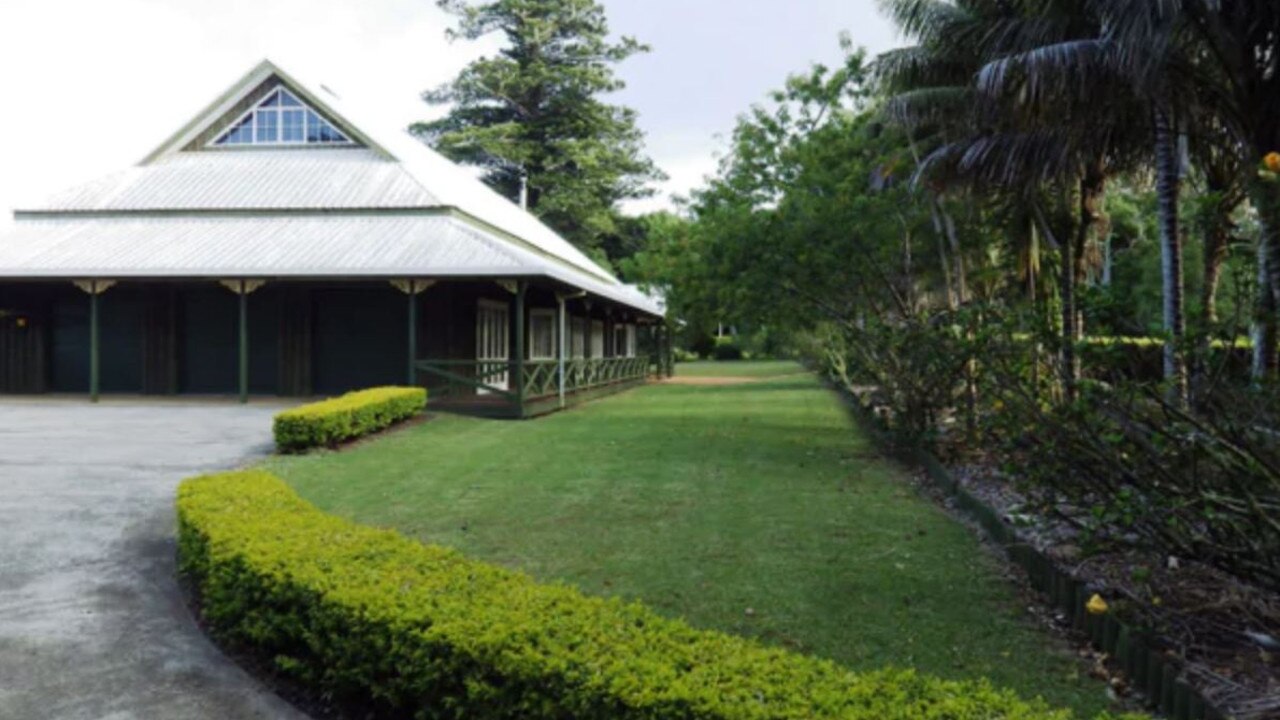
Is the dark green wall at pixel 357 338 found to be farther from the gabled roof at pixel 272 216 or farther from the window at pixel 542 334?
the window at pixel 542 334

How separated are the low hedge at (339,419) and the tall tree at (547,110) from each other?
1110 inches

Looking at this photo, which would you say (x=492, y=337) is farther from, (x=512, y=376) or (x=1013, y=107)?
(x=1013, y=107)

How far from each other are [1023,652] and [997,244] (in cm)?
1871

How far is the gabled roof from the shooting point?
17078mm

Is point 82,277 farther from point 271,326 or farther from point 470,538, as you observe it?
point 470,538

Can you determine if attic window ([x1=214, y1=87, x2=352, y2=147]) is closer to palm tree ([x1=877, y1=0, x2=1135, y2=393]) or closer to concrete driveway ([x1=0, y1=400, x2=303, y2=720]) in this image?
concrete driveway ([x1=0, y1=400, x2=303, y2=720])

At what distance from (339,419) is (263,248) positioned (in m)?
7.99

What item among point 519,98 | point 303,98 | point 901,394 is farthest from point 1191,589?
point 519,98

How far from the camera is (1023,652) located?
172 inches

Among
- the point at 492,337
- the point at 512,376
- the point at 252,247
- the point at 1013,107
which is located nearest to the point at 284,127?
the point at 252,247

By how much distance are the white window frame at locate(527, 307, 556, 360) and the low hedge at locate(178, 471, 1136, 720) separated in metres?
16.9

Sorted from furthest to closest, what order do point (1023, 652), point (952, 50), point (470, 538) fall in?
point (952, 50), point (470, 538), point (1023, 652)

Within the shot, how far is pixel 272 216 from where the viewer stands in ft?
65.2

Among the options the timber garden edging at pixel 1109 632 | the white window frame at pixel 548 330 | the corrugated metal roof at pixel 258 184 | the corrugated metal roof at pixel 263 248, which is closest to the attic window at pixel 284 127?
the corrugated metal roof at pixel 258 184
